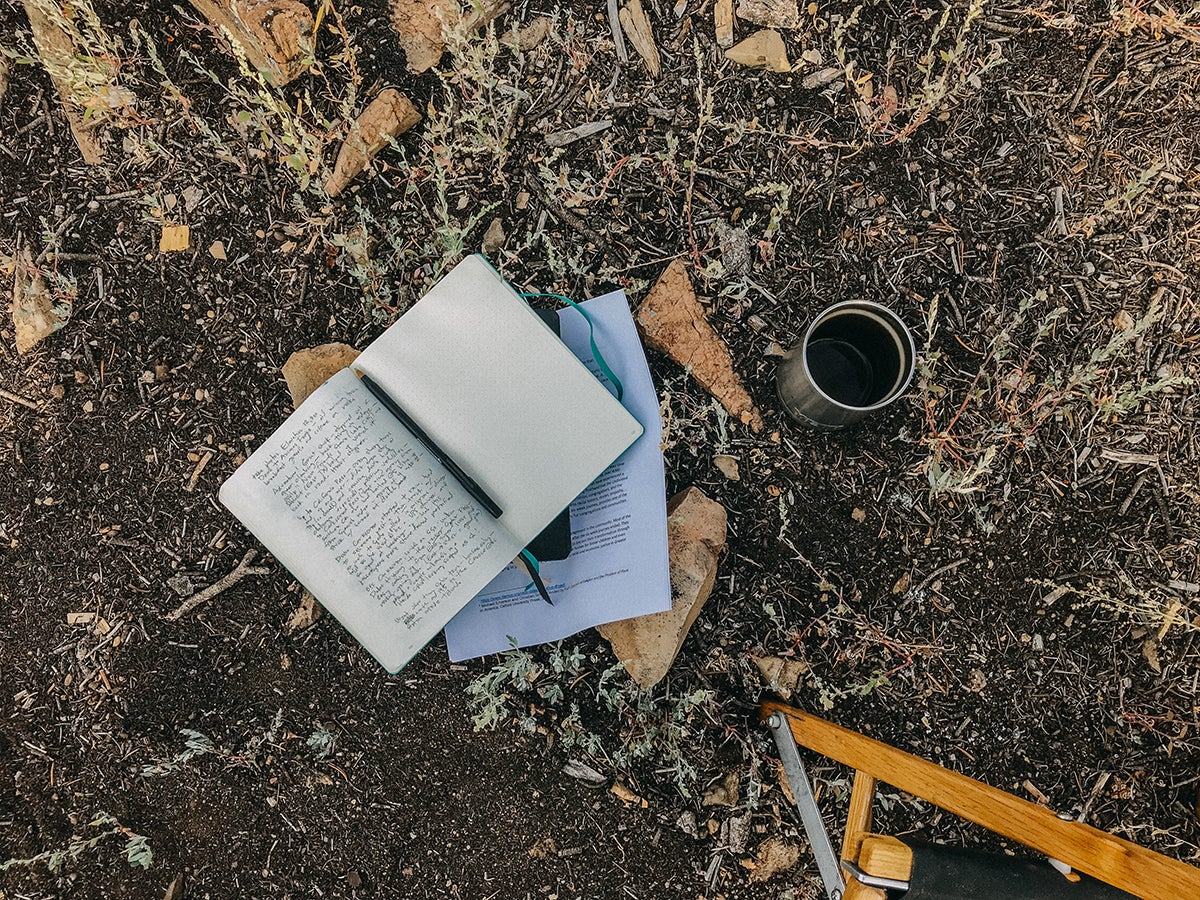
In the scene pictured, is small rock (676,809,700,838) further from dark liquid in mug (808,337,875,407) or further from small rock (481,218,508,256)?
small rock (481,218,508,256)

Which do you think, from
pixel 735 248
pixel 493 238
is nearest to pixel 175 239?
pixel 493 238

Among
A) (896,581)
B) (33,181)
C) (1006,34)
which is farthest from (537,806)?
(1006,34)

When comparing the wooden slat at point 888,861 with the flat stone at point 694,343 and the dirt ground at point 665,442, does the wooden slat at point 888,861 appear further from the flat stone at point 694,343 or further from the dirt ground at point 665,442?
the flat stone at point 694,343

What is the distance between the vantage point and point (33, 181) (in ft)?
6.10

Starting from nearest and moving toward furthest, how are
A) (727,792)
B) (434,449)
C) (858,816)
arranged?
(858,816), (434,449), (727,792)

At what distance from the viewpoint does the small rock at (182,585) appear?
178 cm

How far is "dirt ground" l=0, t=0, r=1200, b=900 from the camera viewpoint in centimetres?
176

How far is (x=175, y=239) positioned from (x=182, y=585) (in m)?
0.85

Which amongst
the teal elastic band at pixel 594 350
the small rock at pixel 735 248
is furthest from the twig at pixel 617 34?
the teal elastic band at pixel 594 350

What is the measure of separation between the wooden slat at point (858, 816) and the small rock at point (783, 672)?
1.34 feet

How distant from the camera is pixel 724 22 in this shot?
6.04 ft

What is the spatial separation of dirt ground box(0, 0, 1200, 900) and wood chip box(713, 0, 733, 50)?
33 mm

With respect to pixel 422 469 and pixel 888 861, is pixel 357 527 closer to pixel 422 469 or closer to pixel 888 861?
pixel 422 469

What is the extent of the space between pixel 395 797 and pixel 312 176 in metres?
1.53
